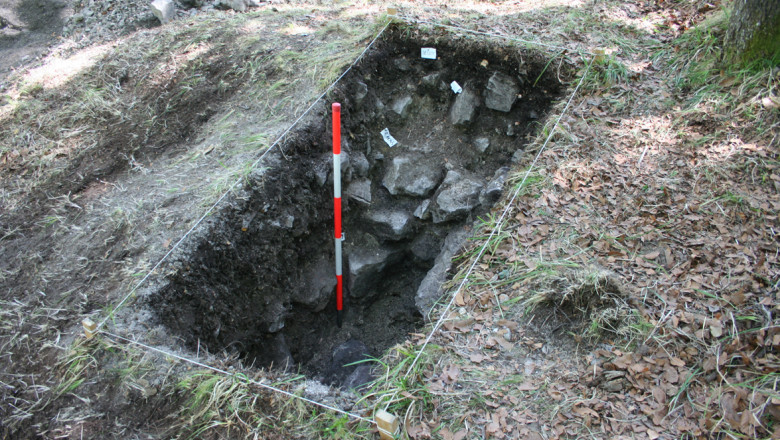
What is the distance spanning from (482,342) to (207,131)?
2841 millimetres

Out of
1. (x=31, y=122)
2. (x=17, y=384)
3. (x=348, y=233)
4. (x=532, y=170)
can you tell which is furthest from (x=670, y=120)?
(x=31, y=122)

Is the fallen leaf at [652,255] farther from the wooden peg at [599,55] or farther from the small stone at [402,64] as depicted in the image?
the small stone at [402,64]

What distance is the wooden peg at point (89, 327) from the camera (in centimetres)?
242

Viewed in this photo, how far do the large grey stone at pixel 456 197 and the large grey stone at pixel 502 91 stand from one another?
0.74 meters

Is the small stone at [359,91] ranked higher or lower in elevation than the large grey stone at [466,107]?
higher

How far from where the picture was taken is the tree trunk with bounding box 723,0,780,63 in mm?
3016

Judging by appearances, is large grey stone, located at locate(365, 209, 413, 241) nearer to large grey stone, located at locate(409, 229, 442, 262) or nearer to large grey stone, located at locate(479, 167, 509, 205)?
large grey stone, located at locate(409, 229, 442, 262)

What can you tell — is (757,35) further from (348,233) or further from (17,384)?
(17,384)

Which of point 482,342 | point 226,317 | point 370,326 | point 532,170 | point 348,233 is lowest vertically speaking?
point 370,326

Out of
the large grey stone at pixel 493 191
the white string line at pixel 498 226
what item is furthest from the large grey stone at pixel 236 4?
the white string line at pixel 498 226

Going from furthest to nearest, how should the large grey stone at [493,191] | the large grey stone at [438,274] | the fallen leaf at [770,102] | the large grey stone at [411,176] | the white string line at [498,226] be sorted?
the large grey stone at [411,176], the large grey stone at [493,191], the large grey stone at [438,274], the fallen leaf at [770,102], the white string line at [498,226]

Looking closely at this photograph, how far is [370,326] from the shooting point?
13.9 ft

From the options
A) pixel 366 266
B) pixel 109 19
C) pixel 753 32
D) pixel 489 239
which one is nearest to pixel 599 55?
pixel 753 32

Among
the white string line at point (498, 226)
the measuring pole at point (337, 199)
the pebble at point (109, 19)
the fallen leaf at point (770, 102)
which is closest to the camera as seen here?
the white string line at point (498, 226)
